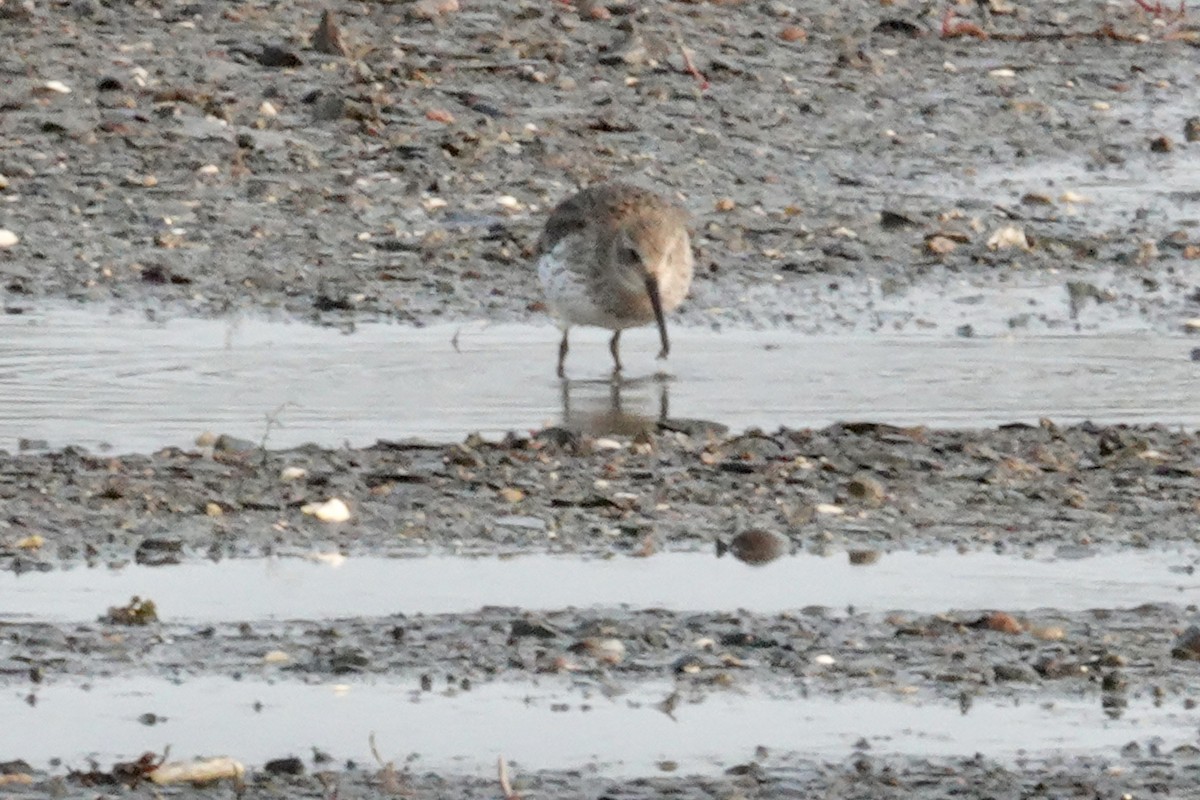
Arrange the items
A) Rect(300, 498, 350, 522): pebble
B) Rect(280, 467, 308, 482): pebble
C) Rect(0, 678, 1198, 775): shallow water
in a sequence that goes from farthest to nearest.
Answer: Rect(280, 467, 308, 482): pebble
Rect(300, 498, 350, 522): pebble
Rect(0, 678, 1198, 775): shallow water

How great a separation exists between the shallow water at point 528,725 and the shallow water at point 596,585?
63cm

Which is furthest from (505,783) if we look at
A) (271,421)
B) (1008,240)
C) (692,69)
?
(692,69)

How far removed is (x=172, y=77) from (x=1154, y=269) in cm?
502

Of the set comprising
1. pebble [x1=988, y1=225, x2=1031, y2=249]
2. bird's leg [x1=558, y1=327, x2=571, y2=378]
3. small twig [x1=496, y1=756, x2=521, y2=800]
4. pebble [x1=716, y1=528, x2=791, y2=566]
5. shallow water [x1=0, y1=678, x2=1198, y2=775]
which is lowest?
small twig [x1=496, y1=756, x2=521, y2=800]

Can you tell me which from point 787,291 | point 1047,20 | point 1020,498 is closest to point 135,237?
point 787,291

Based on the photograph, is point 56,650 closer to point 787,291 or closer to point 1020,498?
point 1020,498

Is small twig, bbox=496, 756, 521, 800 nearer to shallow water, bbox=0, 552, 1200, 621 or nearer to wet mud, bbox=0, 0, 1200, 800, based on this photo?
wet mud, bbox=0, 0, 1200, 800

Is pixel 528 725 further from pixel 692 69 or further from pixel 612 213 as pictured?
pixel 692 69

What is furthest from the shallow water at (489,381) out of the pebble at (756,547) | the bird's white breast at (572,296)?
the pebble at (756,547)

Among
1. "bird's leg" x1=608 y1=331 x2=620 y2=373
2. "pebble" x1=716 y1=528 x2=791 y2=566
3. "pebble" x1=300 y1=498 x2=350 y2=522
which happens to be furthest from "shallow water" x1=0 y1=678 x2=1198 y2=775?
"bird's leg" x1=608 y1=331 x2=620 y2=373

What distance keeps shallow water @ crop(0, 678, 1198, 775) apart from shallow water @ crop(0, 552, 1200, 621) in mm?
625

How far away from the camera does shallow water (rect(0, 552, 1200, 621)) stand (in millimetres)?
7238

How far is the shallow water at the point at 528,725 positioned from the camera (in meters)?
6.15

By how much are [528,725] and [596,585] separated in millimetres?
1192
